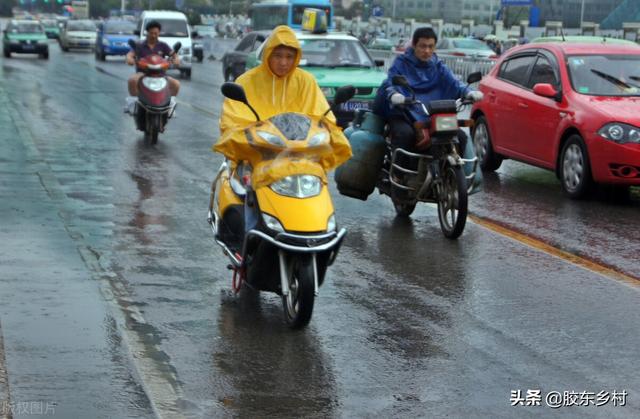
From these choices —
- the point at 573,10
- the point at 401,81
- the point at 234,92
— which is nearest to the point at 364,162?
the point at 401,81

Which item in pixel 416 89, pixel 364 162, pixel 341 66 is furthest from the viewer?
pixel 341 66

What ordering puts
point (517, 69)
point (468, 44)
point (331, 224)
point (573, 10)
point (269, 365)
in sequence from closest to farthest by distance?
point (269, 365) → point (331, 224) → point (517, 69) → point (468, 44) → point (573, 10)

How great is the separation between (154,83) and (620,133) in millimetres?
8141

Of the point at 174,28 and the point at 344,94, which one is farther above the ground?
the point at 344,94

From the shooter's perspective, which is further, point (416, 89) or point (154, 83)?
point (154, 83)

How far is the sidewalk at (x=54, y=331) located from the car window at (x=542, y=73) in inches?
229

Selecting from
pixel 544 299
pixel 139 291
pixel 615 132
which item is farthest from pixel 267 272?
pixel 615 132

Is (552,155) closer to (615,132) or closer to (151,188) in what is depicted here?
(615,132)

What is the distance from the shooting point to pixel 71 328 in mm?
7031

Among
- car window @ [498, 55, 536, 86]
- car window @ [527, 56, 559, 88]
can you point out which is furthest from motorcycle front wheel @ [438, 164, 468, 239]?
car window @ [498, 55, 536, 86]

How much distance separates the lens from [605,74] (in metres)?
13.4

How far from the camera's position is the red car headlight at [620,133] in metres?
12.3

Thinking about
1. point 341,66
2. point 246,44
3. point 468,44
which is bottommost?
point 468,44

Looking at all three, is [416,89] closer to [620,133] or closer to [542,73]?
[620,133]
